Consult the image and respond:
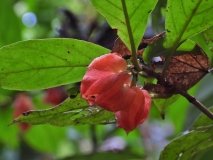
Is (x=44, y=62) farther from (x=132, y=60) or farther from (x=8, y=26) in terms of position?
(x=8, y=26)

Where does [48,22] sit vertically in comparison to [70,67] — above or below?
above

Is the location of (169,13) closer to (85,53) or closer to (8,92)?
(85,53)

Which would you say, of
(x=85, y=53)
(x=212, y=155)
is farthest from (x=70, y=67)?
(x=212, y=155)

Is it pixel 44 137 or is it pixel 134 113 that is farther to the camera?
pixel 44 137

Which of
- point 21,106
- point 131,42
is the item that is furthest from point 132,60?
point 21,106

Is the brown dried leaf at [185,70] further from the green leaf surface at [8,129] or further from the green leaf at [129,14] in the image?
the green leaf surface at [8,129]

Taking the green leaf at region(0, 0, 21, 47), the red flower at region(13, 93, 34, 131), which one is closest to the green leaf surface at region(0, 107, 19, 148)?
the red flower at region(13, 93, 34, 131)

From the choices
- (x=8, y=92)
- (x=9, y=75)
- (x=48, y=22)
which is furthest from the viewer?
(x=48, y=22)
